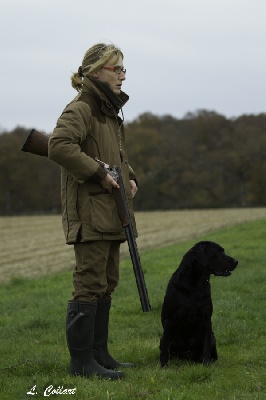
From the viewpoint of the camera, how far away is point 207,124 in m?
95.1

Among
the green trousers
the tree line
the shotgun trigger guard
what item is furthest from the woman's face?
the tree line

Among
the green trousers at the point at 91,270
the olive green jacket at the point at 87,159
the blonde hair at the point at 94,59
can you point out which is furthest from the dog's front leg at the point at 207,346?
the blonde hair at the point at 94,59

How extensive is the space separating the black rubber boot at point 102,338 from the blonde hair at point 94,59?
6.18ft

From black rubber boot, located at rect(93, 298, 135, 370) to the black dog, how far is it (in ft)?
1.51

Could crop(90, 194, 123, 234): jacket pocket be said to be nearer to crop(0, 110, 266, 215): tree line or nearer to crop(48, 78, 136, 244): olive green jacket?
crop(48, 78, 136, 244): olive green jacket

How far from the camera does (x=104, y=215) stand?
503cm

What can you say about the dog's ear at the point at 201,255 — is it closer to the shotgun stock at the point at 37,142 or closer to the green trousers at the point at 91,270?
the green trousers at the point at 91,270

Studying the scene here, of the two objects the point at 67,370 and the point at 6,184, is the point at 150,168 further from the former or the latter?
the point at 67,370

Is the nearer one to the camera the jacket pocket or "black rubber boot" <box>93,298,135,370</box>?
the jacket pocket

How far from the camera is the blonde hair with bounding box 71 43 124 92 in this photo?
5215 mm

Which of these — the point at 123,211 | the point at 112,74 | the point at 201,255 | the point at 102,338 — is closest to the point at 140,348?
the point at 102,338

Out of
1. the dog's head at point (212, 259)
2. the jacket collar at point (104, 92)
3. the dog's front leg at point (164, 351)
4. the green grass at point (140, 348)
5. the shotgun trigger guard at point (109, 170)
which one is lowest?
the green grass at point (140, 348)

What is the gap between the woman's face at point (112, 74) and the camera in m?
5.25

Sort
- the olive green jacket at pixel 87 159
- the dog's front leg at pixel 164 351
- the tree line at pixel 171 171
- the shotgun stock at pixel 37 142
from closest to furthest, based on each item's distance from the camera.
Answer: the olive green jacket at pixel 87 159 → the shotgun stock at pixel 37 142 → the dog's front leg at pixel 164 351 → the tree line at pixel 171 171
